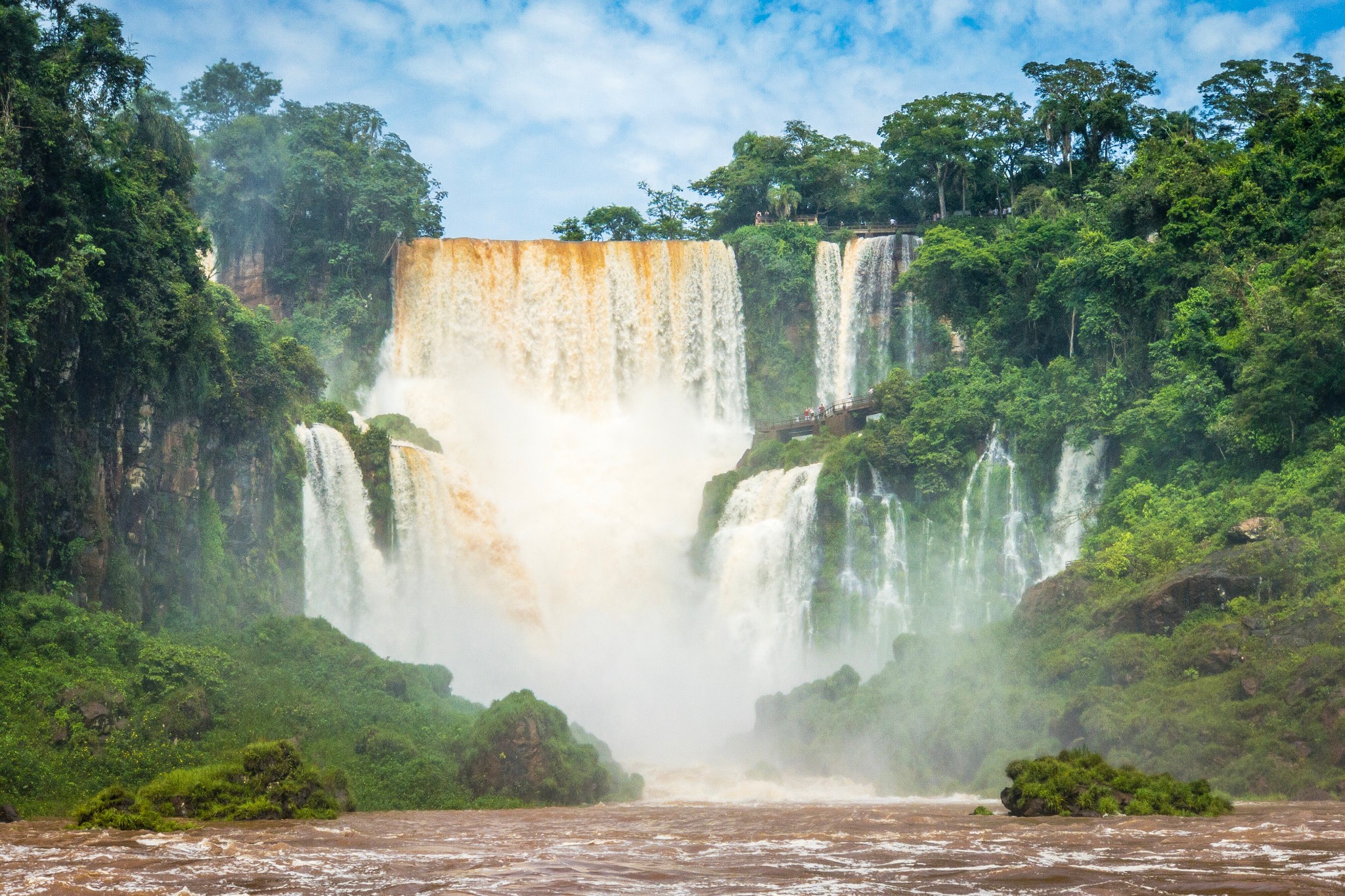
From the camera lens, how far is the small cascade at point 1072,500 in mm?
38906

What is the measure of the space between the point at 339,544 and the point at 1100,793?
26.2 meters

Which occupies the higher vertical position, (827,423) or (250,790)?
(827,423)

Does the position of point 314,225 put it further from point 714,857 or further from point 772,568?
point 714,857

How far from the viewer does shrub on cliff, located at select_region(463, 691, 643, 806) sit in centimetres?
2645

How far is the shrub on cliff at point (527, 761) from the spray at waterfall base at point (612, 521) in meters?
8.73

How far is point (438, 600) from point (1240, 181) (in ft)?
93.3

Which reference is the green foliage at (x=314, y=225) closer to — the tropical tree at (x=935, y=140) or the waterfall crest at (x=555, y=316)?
the waterfall crest at (x=555, y=316)

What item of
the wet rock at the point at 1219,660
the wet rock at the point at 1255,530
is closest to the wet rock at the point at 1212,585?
the wet rock at the point at 1255,530

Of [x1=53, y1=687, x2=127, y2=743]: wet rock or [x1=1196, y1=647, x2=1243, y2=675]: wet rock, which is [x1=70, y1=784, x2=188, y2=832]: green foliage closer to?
[x1=53, y1=687, x2=127, y2=743]: wet rock

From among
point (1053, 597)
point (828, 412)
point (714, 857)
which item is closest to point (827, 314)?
point (828, 412)

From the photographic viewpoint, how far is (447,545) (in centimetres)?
4266

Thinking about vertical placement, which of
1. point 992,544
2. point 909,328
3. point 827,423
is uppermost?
point 909,328

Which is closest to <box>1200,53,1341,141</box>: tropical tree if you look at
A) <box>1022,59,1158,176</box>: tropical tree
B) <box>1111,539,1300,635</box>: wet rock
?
<box>1022,59,1158,176</box>: tropical tree

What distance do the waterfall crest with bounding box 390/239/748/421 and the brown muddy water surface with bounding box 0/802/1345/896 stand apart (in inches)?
1303
